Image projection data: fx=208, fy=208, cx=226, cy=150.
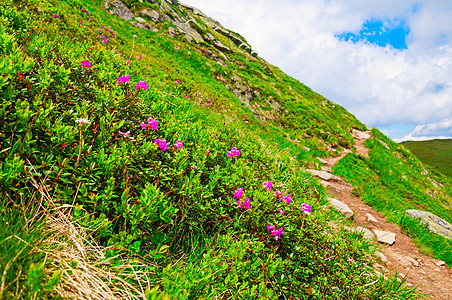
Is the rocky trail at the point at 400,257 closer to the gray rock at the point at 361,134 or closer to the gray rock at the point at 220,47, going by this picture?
the gray rock at the point at 361,134

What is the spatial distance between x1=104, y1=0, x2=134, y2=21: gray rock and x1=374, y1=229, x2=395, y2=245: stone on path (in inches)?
902

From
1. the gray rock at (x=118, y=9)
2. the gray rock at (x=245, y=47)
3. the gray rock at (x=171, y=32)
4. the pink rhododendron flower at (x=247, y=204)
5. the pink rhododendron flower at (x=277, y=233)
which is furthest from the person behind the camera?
the gray rock at (x=245, y=47)

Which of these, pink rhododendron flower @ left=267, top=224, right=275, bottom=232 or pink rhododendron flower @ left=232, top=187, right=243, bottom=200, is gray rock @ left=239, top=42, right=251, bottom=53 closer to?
pink rhododendron flower @ left=232, top=187, right=243, bottom=200

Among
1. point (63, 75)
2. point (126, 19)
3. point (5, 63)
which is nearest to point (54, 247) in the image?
point (5, 63)

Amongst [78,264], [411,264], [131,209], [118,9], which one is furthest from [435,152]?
[78,264]

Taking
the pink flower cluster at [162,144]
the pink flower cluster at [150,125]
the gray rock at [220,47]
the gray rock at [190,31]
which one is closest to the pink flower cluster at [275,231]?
the pink flower cluster at [162,144]

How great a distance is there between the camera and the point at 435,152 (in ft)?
414

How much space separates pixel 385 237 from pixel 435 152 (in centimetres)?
17257

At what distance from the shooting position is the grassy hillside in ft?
359

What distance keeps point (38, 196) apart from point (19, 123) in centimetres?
76

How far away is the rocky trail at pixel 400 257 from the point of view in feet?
13.2

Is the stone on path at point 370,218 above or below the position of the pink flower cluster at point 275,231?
above

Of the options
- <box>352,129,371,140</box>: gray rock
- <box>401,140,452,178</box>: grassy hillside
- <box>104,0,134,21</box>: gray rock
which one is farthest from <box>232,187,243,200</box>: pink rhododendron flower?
<box>401,140,452,178</box>: grassy hillside

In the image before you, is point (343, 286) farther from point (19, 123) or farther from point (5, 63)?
point (5, 63)
